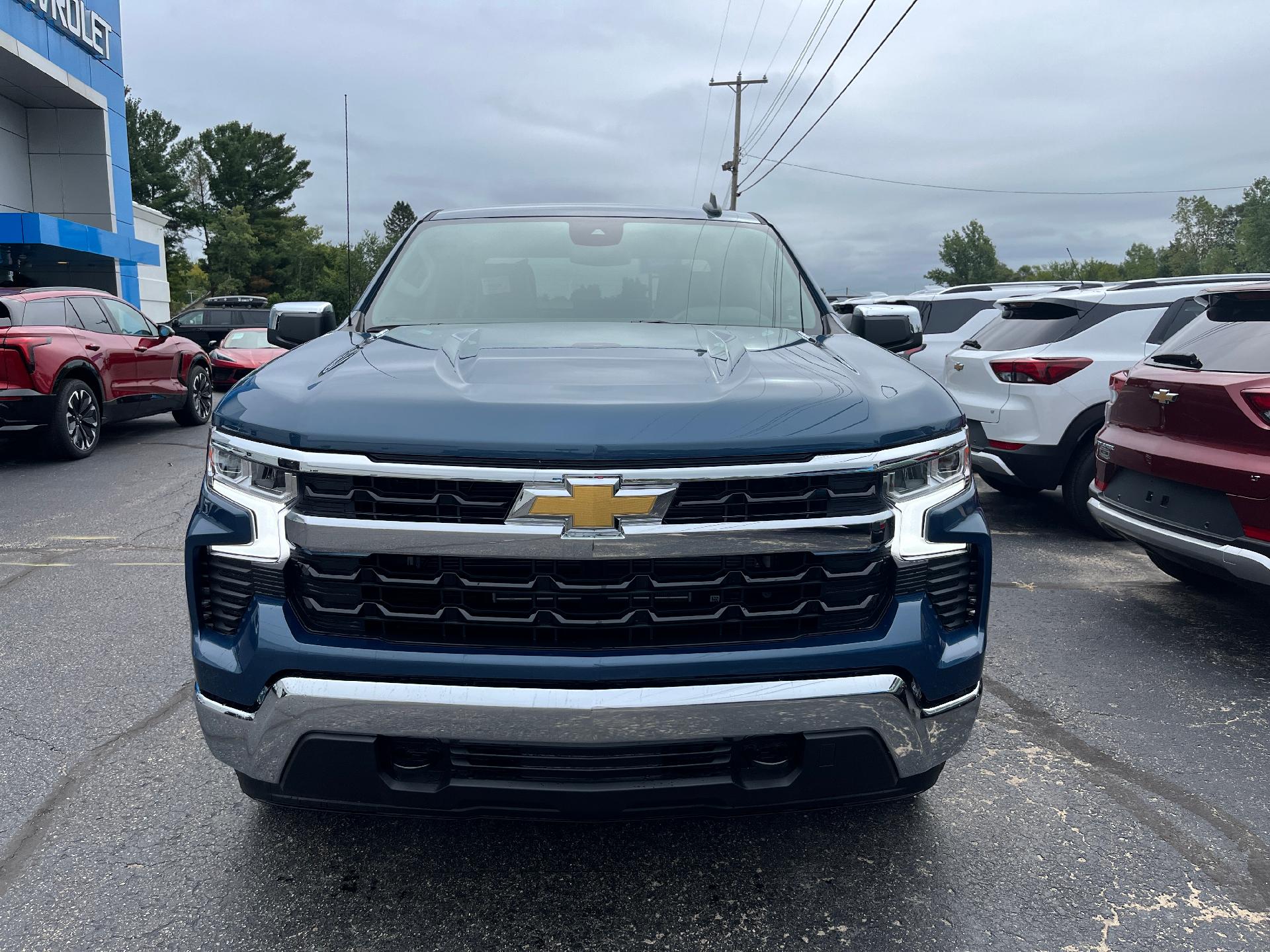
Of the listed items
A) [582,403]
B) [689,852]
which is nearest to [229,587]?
[582,403]

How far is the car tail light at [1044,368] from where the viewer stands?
649 cm

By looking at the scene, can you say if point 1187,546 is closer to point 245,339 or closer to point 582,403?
point 582,403

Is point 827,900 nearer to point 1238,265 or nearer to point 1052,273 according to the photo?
point 1238,265

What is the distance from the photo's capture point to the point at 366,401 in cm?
213

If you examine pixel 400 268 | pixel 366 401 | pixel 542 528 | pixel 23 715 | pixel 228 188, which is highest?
pixel 228 188

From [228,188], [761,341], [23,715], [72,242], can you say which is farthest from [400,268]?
[228,188]

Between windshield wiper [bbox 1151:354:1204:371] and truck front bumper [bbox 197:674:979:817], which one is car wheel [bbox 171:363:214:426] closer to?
windshield wiper [bbox 1151:354:1204:371]

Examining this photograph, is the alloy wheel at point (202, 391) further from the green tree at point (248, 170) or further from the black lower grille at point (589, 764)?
the green tree at point (248, 170)

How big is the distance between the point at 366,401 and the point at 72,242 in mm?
25367

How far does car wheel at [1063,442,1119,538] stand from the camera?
6.58 meters

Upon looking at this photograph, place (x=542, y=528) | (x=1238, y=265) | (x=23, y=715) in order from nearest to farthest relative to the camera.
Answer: (x=542, y=528), (x=23, y=715), (x=1238, y=265)

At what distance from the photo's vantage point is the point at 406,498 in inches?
79.6

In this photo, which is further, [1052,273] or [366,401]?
A: [1052,273]

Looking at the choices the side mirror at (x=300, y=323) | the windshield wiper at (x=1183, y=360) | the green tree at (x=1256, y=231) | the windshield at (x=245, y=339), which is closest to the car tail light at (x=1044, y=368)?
the windshield wiper at (x=1183, y=360)
